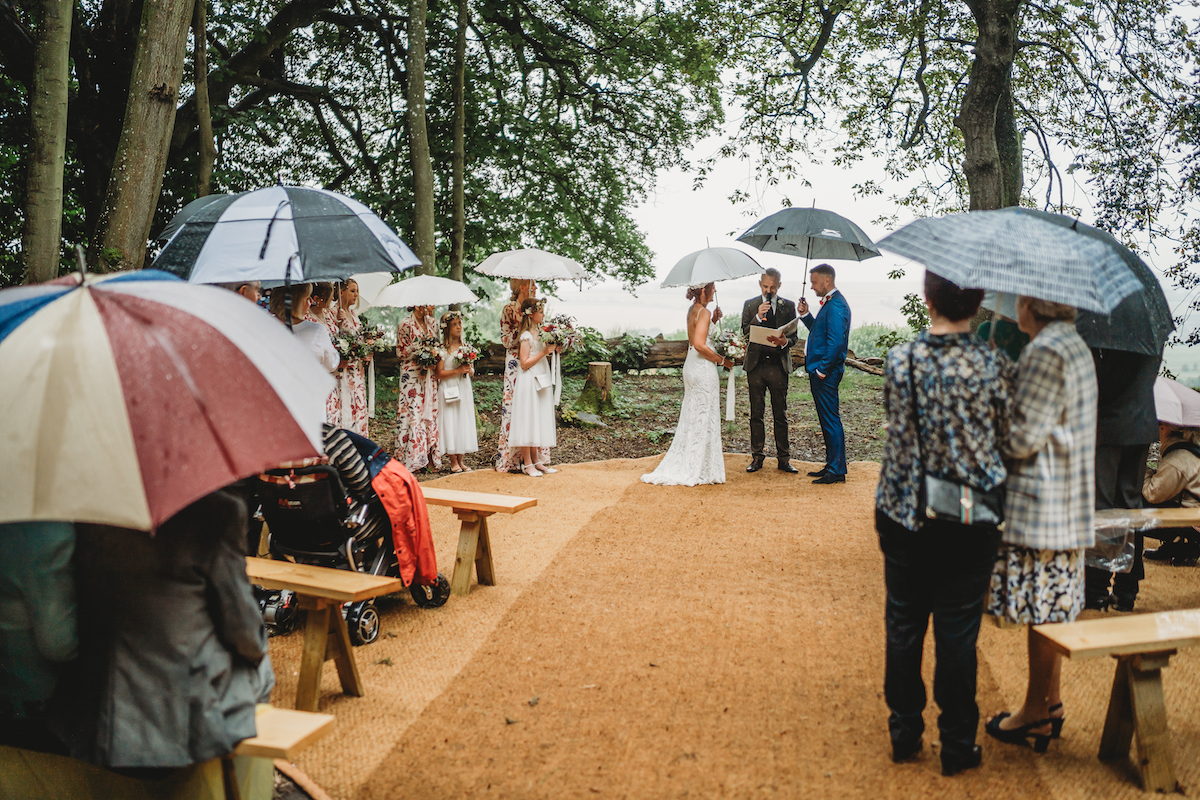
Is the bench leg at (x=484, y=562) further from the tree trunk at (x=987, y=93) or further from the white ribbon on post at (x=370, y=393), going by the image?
the tree trunk at (x=987, y=93)

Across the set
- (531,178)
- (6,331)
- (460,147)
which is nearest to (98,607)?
(6,331)

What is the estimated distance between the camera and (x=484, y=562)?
5.04 metres

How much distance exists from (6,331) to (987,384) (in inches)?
110

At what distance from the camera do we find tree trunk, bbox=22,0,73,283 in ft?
15.8

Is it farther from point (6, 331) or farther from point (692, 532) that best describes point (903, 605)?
point (692, 532)

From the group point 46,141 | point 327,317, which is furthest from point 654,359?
point 46,141

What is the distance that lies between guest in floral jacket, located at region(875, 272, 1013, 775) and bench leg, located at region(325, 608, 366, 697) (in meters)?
2.26

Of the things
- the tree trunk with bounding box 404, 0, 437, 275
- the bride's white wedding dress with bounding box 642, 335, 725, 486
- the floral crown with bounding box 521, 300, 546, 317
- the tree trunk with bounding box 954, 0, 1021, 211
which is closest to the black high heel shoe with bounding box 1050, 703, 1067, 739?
the bride's white wedding dress with bounding box 642, 335, 725, 486

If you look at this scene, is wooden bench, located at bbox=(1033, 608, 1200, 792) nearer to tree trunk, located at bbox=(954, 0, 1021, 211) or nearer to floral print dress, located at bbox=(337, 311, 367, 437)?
tree trunk, located at bbox=(954, 0, 1021, 211)

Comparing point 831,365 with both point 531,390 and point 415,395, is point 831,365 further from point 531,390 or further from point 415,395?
point 415,395

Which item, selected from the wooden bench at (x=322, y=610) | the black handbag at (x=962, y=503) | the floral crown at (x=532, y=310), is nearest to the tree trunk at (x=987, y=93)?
the floral crown at (x=532, y=310)

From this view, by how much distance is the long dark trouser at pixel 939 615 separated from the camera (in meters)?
2.73

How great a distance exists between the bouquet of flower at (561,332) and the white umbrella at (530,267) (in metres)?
0.45

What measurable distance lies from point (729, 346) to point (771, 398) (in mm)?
702
